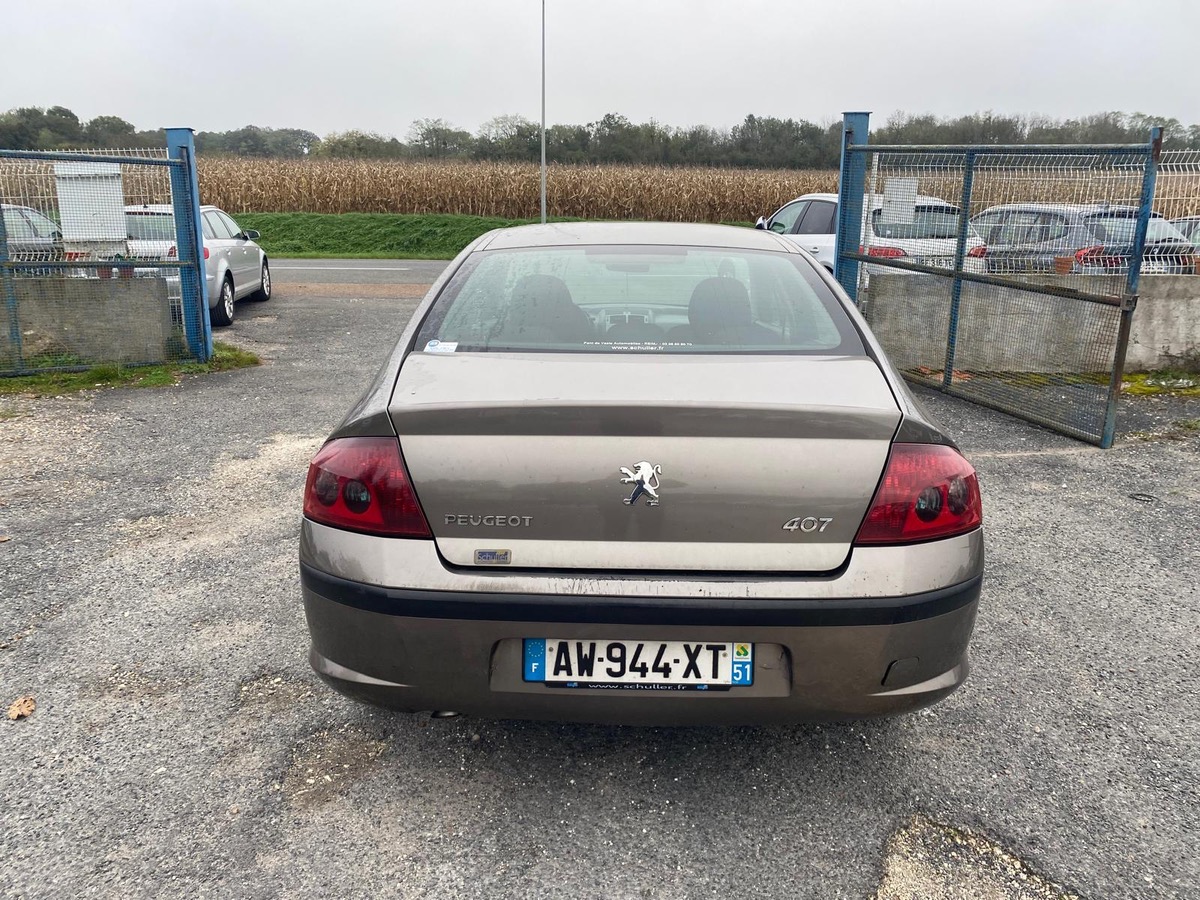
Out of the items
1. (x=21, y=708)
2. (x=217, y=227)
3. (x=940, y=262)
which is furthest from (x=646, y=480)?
(x=217, y=227)

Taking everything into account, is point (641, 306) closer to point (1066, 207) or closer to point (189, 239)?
point (1066, 207)

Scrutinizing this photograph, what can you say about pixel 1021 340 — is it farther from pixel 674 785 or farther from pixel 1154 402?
pixel 674 785

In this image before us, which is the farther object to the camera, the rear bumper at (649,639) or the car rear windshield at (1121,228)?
the car rear windshield at (1121,228)

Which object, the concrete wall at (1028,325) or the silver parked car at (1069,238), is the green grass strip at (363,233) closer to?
the concrete wall at (1028,325)

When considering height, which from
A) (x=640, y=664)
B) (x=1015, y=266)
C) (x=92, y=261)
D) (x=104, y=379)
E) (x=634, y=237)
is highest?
(x=634, y=237)

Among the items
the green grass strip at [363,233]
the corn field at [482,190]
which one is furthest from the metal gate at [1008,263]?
the corn field at [482,190]

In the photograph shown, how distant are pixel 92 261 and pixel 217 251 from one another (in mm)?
3335

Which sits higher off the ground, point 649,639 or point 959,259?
point 959,259

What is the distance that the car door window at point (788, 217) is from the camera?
1209 cm

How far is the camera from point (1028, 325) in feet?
24.1

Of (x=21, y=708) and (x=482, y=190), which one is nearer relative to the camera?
(x=21, y=708)

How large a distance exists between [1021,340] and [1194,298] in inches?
96.2

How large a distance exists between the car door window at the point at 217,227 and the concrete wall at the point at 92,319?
10.4 feet

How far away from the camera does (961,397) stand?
800 cm
